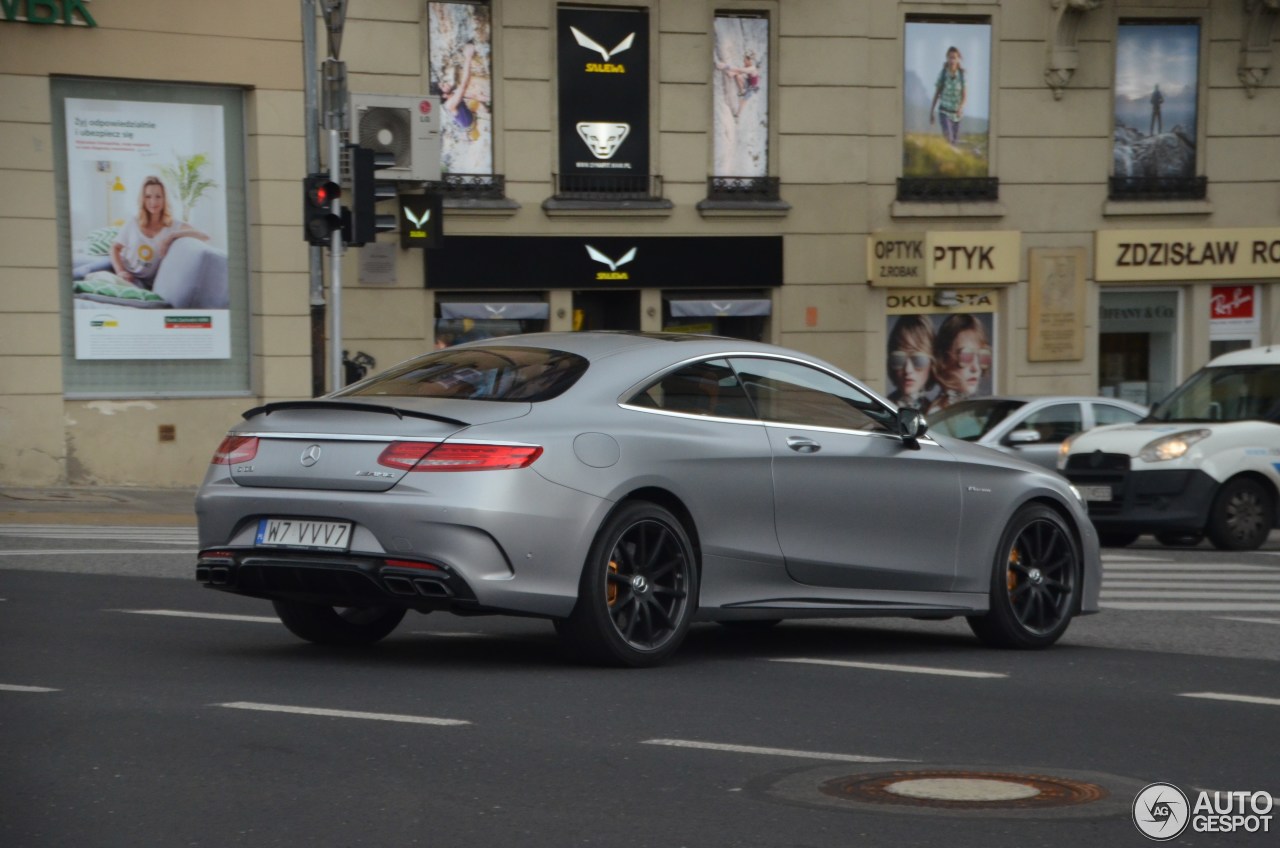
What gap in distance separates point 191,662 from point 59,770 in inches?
96.9

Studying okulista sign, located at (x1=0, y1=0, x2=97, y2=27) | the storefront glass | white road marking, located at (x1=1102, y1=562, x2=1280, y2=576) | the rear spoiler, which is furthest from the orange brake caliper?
the storefront glass

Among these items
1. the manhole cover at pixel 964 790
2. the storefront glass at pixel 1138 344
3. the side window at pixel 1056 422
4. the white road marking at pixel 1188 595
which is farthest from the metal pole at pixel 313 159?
the manhole cover at pixel 964 790

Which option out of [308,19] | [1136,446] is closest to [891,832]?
[1136,446]

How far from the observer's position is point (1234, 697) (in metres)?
8.23

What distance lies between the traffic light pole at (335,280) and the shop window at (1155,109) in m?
13.0

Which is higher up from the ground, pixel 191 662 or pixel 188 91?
pixel 188 91

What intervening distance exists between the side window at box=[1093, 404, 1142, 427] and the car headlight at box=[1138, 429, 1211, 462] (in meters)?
3.79

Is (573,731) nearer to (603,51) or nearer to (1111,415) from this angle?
(1111,415)

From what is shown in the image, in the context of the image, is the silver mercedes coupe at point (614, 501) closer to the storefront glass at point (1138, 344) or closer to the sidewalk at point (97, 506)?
the sidewalk at point (97, 506)

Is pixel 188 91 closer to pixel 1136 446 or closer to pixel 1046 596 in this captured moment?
pixel 1136 446

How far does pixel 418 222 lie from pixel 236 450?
16194 mm

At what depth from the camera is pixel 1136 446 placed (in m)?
18.2

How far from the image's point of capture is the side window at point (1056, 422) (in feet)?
70.1

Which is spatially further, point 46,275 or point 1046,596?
point 46,275
